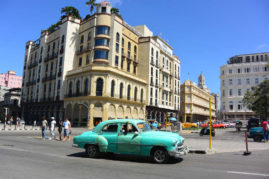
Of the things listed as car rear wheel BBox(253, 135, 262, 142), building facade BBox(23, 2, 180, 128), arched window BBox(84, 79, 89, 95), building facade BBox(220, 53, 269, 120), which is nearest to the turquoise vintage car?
car rear wheel BBox(253, 135, 262, 142)

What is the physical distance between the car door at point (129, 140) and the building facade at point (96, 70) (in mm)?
30576

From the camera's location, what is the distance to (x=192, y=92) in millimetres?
80812

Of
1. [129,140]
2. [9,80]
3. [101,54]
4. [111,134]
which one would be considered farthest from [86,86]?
[9,80]

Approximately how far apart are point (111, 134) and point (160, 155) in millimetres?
2192

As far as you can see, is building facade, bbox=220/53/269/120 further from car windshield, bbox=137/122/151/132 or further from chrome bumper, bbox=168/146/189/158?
car windshield, bbox=137/122/151/132

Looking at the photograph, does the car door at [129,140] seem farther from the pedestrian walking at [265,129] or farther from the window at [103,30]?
the window at [103,30]

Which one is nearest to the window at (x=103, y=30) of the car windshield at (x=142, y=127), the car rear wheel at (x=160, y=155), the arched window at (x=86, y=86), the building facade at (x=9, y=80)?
the arched window at (x=86, y=86)

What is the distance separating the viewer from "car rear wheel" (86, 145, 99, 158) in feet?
29.6

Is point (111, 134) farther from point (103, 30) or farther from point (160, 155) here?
point (103, 30)

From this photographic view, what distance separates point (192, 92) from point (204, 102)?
1952 centimetres

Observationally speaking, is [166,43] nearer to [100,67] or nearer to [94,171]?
[100,67]

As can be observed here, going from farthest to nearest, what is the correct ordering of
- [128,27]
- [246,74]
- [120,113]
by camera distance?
[246,74] < [128,27] < [120,113]

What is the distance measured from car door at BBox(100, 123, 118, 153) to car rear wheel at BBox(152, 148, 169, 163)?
1.65 meters

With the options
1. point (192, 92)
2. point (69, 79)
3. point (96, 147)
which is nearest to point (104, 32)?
point (69, 79)
